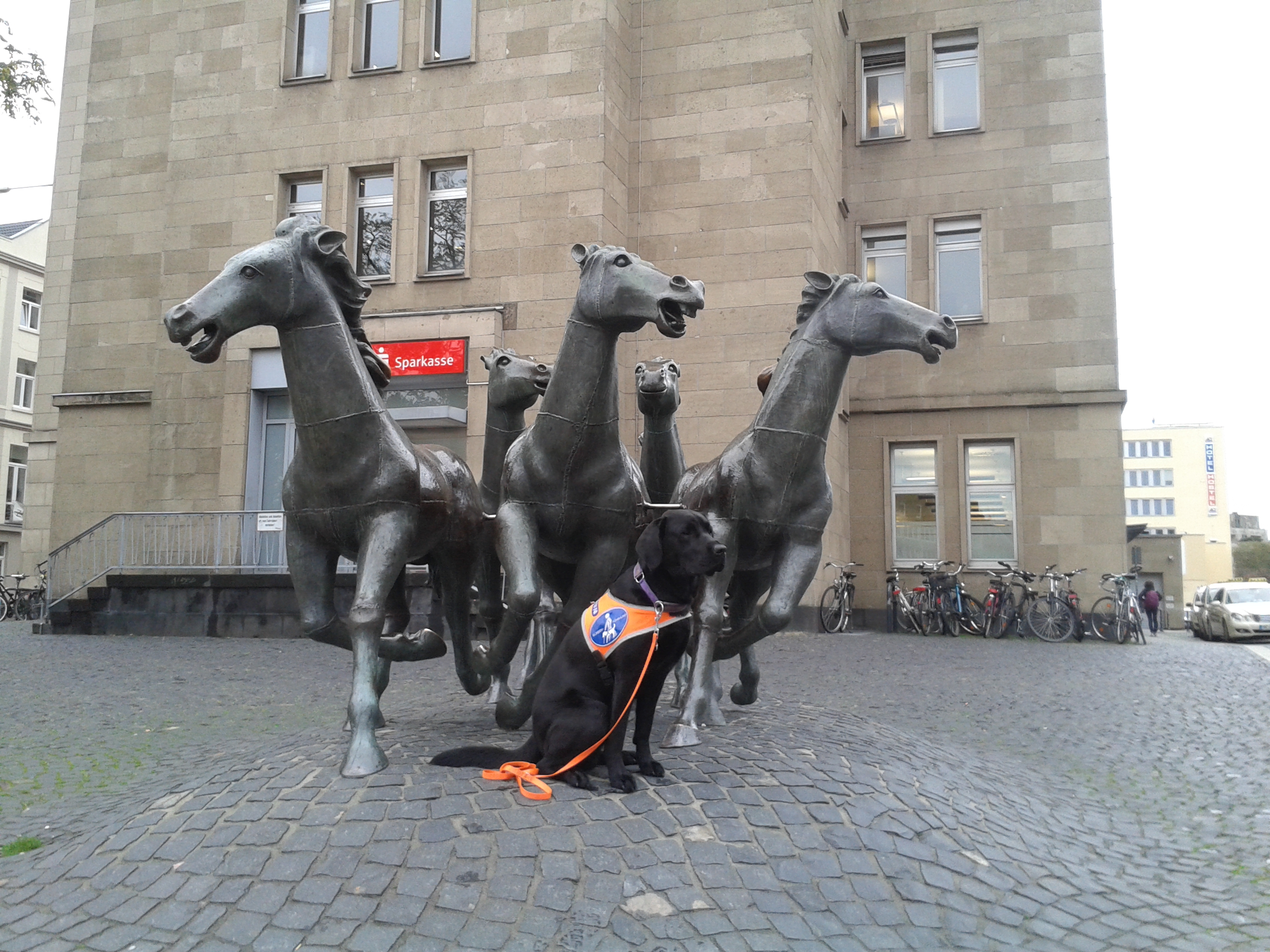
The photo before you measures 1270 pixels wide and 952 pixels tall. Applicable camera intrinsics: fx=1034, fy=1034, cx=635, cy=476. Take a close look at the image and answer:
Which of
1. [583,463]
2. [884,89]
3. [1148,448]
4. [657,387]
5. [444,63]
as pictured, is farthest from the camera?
[1148,448]

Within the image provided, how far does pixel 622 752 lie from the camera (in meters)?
4.64

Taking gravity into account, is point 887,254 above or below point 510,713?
above

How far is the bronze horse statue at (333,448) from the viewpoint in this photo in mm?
4891

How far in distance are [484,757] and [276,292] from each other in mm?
2440

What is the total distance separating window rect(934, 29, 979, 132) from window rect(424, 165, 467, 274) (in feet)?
32.2

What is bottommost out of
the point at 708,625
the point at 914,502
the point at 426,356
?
the point at 708,625

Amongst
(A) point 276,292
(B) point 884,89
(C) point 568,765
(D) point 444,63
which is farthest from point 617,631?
(B) point 884,89

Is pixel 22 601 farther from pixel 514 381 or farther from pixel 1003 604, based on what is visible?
pixel 514 381

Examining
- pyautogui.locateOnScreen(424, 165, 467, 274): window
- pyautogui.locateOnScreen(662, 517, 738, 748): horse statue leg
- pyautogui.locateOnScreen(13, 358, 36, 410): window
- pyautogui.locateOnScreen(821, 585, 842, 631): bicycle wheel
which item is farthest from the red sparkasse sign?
pyautogui.locateOnScreen(13, 358, 36, 410): window

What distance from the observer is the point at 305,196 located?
19.8 m

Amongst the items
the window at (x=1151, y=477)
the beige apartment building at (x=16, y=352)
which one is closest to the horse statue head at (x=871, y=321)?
the beige apartment building at (x=16, y=352)

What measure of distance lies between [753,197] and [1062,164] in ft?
22.4

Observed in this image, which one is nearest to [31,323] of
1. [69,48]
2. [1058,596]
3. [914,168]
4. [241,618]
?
[69,48]

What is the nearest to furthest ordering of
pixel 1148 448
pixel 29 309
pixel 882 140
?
1. pixel 882 140
2. pixel 29 309
3. pixel 1148 448
